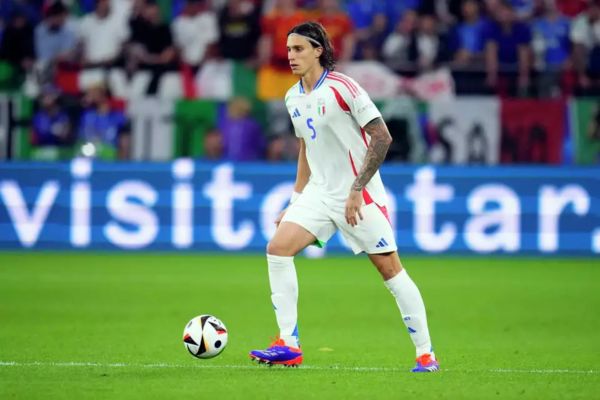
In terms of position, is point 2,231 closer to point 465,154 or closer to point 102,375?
point 465,154

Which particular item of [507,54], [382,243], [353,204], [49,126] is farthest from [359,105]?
[507,54]

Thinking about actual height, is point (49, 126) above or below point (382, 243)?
above

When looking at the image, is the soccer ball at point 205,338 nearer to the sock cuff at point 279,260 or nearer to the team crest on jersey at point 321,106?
the sock cuff at point 279,260

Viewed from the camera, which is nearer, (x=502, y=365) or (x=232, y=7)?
(x=502, y=365)

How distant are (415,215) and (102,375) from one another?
31.6 ft

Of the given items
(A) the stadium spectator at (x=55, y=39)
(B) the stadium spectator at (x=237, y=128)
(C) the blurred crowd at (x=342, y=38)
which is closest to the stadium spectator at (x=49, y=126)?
(C) the blurred crowd at (x=342, y=38)

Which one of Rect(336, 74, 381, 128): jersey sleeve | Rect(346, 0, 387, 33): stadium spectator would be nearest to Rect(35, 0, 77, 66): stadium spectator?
Rect(346, 0, 387, 33): stadium spectator

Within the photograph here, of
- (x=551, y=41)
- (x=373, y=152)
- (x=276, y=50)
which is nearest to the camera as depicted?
(x=373, y=152)

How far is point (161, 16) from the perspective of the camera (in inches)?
A: 802

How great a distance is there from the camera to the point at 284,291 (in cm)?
758

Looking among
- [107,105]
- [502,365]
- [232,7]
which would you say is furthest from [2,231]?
[502,365]

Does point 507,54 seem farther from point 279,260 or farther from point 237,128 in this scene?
point 279,260

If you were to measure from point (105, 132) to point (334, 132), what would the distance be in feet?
33.6

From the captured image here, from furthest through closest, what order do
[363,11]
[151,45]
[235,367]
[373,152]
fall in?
[363,11] → [151,45] → [235,367] → [373,152]
